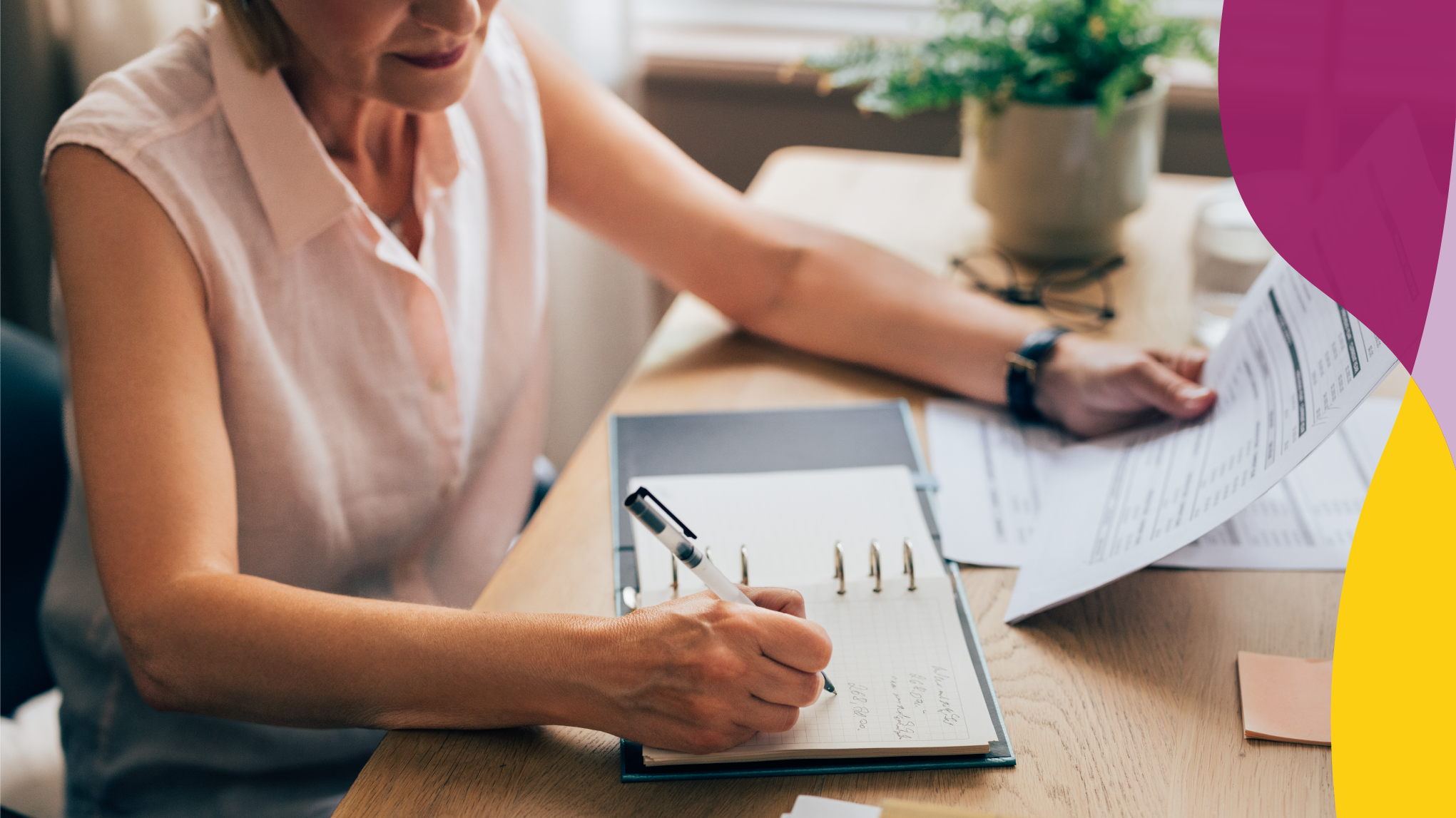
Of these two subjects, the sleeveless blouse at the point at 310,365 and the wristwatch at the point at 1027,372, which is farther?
the wristwatch at the point at 1027,372

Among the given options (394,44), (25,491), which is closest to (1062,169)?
(394,44)

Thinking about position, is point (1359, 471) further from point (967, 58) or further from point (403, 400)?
point (403, 400)

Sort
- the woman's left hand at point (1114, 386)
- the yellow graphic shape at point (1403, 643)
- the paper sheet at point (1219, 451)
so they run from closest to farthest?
the yellow graphic shape at point (1403, 643)
the paper sheet at point (1219, 451)
the woman's left hand at point (1114, 386)

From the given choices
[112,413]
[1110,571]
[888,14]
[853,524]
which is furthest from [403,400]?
[888,14]

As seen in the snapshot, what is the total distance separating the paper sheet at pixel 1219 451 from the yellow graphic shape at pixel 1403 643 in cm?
5

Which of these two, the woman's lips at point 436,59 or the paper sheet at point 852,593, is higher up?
the woman's lips at point 436,59

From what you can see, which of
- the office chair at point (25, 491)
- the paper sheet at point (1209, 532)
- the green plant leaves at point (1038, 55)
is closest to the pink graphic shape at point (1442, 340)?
the paper sheet at point (1209, 532)

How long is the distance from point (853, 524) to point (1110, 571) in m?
0.18

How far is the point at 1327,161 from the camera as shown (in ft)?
3.27

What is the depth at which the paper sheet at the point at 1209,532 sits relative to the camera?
795mm

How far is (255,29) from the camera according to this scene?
823 millimetres

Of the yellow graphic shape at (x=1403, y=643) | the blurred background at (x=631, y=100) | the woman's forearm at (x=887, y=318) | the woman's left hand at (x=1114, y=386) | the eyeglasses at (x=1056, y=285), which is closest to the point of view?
the yellow graphic shape at (x=1403, y=643)

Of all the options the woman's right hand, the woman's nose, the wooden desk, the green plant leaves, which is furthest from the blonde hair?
the green plant leaves

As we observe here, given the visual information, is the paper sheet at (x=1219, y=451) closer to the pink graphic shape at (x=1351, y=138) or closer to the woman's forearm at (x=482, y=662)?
the pink graphic shape at (x=1351, y=138)
